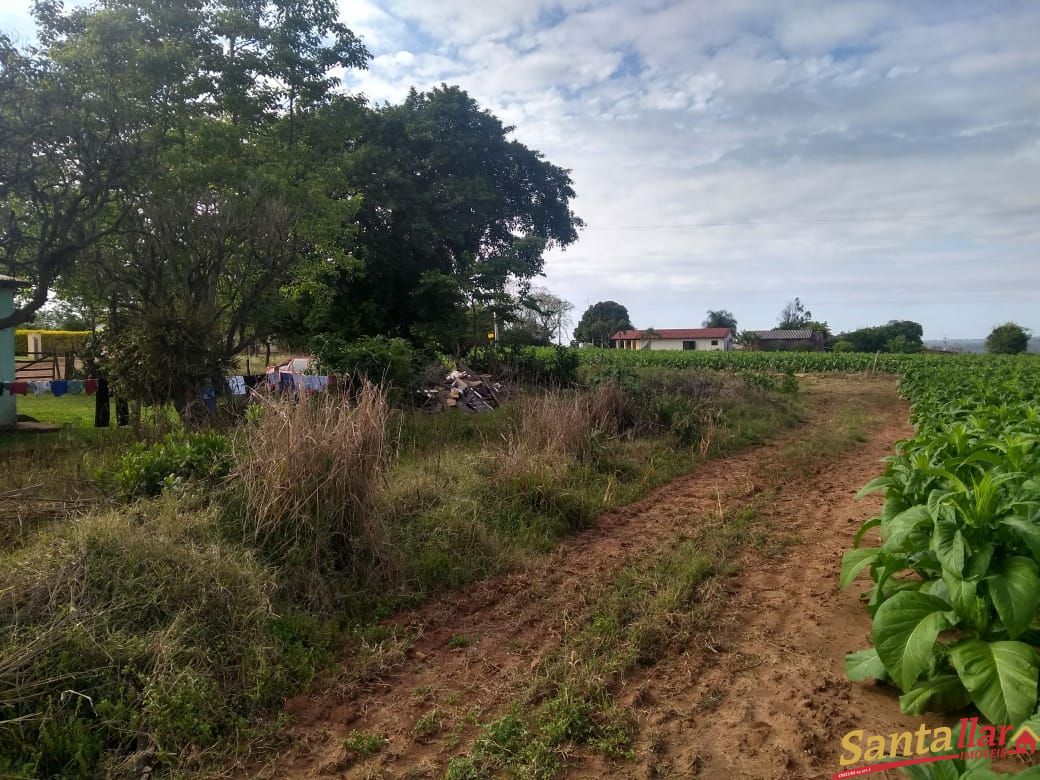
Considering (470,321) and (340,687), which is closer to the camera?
(340,687)

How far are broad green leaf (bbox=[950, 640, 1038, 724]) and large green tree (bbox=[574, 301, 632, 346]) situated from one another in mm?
70726

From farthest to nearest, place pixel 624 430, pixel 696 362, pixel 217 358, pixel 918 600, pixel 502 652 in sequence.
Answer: pixel 696 362 → pixel 624 430 → pixel 217 358 → pixel 502 652 → pixel 918 600

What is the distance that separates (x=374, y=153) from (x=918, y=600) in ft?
67.5

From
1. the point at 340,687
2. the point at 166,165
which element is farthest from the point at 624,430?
the point at 166,165

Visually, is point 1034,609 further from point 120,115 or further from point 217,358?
point 120,115

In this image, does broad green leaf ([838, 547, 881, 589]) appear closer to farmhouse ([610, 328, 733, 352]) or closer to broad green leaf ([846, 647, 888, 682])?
broad green leaf ([846, 647, 888, 682])

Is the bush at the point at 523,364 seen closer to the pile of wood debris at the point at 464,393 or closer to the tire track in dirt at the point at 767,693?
the pile of wood debris at the point at 464,393

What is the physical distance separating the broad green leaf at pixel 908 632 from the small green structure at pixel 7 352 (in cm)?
1283

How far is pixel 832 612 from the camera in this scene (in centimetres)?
409

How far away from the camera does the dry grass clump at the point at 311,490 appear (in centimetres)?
440

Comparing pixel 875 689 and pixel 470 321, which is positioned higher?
pixel 470 321

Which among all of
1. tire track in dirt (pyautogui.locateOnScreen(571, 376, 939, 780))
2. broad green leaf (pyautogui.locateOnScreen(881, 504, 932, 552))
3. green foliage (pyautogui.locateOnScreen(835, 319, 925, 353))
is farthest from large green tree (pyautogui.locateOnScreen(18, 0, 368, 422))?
green foliage (pyautogui.locateOnScreen(835, 319, 925, 353))

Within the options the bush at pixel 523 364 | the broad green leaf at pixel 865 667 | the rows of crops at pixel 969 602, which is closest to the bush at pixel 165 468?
the broad green leaf at pixel 865 667

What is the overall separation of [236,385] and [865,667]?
821 centimetres
